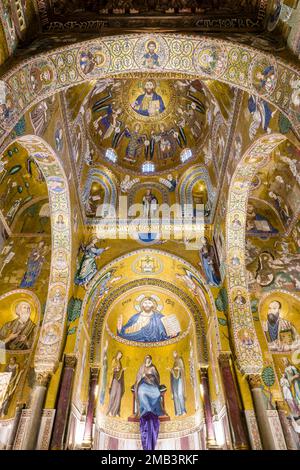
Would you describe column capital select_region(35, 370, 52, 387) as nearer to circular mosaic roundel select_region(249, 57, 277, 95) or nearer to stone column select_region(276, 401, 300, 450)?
stone column select_region(276, 401, 300, 450)

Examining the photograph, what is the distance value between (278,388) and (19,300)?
29.8ft

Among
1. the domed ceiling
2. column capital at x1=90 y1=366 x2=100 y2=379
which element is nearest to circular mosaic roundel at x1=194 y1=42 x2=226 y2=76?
the domed ceiling

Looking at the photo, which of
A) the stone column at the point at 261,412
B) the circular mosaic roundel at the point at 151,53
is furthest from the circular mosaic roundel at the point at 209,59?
the stone column at the point at 261,412

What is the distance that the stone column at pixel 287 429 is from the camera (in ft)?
29.2

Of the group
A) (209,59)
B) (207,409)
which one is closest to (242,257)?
(207,409)

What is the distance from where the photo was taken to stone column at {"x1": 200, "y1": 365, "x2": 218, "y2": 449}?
1008 cm

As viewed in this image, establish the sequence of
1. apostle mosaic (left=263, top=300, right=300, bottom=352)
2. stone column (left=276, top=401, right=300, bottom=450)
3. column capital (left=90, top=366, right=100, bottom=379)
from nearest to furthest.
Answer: stone column (left=276, top=401, right=300, bottom=450) → apostle mosaic (left=263, top=300, right=300, bottom=352) → column capital (left=90, top=366, right=100, bottom=379)

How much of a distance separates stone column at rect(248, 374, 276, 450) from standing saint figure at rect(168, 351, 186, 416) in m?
4.04

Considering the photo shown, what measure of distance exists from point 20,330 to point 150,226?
250 inches

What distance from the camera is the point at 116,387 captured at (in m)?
13.0

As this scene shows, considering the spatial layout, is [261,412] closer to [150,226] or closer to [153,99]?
[150,226]

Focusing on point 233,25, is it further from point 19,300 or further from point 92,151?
point 19,300

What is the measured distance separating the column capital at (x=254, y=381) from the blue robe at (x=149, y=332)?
4997 millimetres

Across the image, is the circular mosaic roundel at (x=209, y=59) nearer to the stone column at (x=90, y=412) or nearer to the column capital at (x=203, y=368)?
the column capital at (x=203, y=368)
